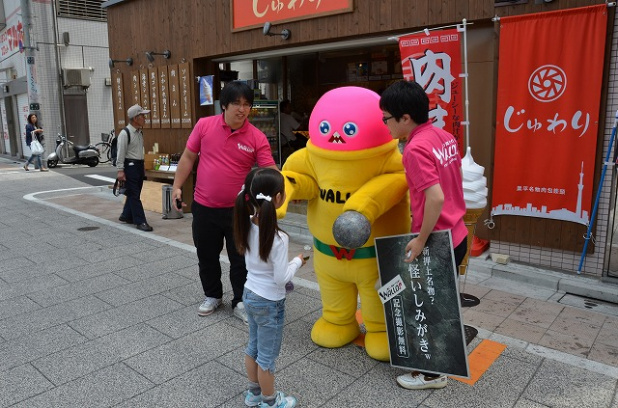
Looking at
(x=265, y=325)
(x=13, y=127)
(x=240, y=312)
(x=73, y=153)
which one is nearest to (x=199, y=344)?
(x=240, y=312)

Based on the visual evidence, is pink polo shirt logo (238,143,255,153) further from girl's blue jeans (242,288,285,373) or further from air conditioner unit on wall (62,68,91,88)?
air conditioner unit on wall (62,68,91,88)

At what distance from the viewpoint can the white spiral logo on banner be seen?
4754mm

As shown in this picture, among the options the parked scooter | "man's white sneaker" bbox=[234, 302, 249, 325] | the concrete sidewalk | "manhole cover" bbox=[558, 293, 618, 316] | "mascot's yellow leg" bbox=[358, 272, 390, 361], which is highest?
the parked scooter

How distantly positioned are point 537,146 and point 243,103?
3017 millimetres

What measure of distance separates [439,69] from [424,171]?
2880mm

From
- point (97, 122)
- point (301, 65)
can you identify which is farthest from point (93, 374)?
point (97, 122)

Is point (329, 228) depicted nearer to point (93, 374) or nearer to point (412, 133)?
point (412, 133)

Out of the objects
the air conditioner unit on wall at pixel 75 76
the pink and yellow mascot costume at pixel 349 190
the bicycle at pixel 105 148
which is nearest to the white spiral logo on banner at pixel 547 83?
the pink and yellow mascot costume at pixel 349 190

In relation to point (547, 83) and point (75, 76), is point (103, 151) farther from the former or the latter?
point (547, 83)

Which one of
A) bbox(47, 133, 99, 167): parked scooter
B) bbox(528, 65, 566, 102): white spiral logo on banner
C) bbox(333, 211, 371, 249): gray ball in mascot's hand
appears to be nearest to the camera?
bbox(333, 211, 371, 249): gray ball in mascot's hand

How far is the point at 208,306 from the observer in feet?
14.4

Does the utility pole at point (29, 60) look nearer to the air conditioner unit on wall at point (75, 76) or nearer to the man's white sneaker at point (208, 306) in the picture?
the air conditioner unit on wall at point (75, 76)

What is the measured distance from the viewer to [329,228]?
346 centimetres

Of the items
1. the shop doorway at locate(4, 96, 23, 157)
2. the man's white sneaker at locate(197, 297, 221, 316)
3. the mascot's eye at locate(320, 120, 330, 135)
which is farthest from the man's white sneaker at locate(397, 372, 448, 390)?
the shop doorway at locate(4, 96, 23, 157)
